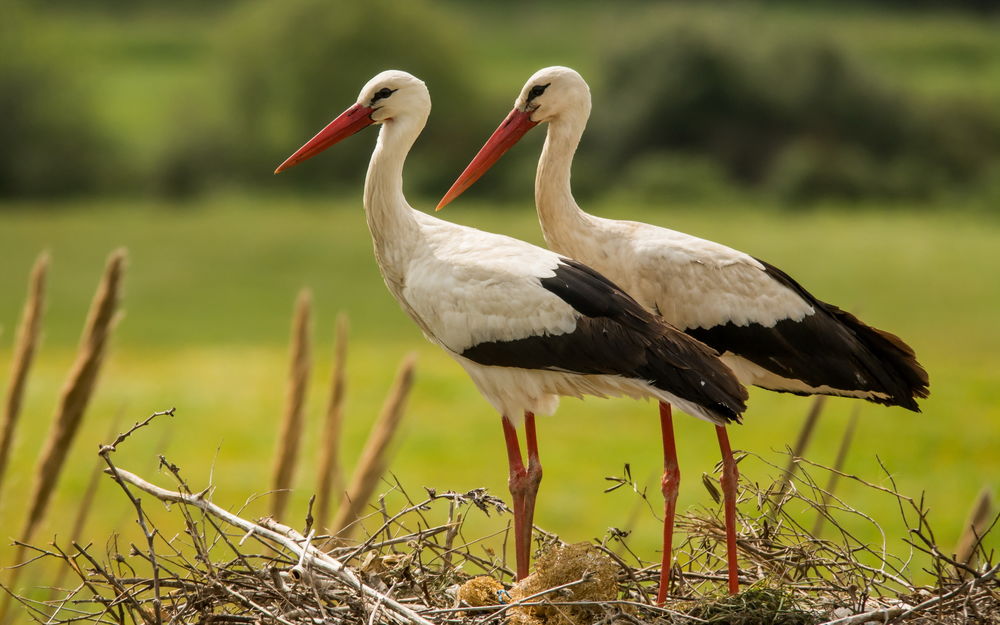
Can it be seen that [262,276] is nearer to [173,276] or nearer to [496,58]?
[173,276]

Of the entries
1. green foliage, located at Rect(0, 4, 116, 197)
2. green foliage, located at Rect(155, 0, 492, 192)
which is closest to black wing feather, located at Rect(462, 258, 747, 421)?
green foliage, located at Rect(155, 0, 492, 192)

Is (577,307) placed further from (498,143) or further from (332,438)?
(332,438)

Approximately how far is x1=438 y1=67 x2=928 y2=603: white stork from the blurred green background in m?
7.77

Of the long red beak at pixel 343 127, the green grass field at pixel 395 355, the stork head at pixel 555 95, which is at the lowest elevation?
the green grass field at pixel 395 355

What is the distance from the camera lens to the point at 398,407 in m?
4.37

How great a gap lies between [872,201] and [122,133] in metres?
17.5

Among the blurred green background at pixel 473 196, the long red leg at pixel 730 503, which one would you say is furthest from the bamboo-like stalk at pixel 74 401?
the blurred green background at pixel 473 196

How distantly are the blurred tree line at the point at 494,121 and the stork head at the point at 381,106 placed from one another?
1800 cm

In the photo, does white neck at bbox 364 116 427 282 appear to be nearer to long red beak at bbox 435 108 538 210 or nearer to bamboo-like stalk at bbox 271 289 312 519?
long red beak at bbox 435 108 538 210

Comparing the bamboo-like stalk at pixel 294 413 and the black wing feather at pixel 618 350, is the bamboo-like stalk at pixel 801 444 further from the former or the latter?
the bamboo-like stalk at pixel 294 413

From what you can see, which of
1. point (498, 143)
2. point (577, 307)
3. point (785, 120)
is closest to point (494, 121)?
point (785, 120)

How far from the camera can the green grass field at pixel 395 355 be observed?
13430 mm

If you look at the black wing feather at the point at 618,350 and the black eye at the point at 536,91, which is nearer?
the black wing feather at the point at 618,350

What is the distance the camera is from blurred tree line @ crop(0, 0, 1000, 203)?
24734 mm
